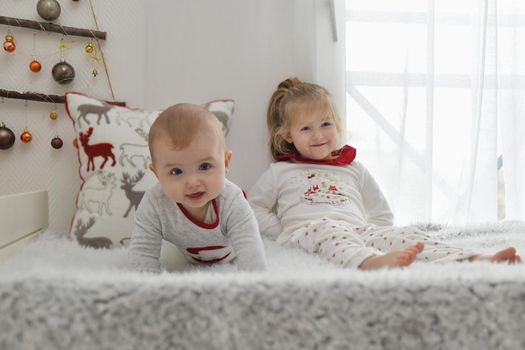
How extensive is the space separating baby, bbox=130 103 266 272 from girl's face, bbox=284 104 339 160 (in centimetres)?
48

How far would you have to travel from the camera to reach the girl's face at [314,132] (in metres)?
1.52

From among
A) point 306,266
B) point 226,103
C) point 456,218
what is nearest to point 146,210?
point 306,266

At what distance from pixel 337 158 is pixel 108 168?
69 cm

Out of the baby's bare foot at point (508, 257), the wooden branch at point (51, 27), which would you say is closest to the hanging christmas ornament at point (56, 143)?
the wooden branch at point (51, 27)

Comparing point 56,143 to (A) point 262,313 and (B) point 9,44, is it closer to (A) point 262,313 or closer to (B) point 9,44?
(B) point 9,44

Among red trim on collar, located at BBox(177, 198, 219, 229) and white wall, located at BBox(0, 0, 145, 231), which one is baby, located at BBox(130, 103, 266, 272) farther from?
white wall, located at BBox(0, 0, 145, 231)

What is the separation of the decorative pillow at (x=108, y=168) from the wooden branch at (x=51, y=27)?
26cm

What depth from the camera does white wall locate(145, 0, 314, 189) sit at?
169 centimetres

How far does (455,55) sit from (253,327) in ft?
4.67

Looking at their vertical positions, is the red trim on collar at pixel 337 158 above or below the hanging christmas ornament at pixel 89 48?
below

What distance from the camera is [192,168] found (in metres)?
1.00

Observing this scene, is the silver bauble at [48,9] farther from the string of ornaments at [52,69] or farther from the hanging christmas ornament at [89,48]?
the hanging christmas ornament at [89,48]

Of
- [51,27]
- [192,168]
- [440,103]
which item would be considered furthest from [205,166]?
[440,103]

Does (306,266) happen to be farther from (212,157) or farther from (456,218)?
(456,218)
